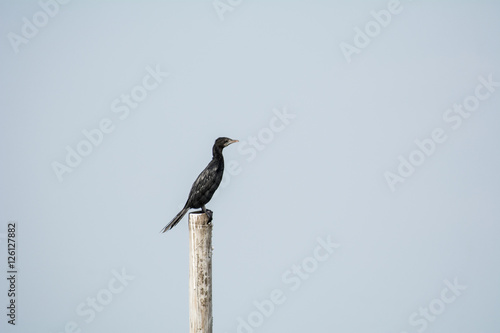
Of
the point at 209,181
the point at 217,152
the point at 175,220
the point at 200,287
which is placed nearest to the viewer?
the point at 200,287

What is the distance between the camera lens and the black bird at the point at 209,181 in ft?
32.9

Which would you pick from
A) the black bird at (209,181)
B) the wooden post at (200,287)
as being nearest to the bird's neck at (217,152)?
the black bird at (209,181)

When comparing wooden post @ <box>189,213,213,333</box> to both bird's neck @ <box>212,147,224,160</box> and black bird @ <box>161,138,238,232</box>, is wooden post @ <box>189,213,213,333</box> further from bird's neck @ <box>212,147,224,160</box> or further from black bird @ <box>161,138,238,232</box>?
bird's neck @ <box>212,147,224,160</box>

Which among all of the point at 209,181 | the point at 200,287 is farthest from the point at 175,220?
the point at 200,287

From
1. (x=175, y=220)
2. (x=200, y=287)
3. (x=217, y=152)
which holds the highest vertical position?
(x=217, y=152)

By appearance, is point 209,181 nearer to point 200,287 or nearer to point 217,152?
point 217,152

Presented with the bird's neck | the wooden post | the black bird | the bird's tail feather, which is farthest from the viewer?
the bird's neck

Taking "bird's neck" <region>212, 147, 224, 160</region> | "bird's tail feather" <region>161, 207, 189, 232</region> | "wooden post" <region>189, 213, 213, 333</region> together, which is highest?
"bird's neck" <region>212, 147, 224, 160</region>

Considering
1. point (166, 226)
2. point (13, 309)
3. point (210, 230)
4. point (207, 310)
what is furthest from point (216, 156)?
point (13, 309)

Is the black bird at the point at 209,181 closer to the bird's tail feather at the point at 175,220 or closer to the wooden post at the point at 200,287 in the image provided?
the bird's tail feather at the point at 175,220

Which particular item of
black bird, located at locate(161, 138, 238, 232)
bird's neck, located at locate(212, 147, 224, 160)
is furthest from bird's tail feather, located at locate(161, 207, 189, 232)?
bird's neck, located at locate(212, 147, 224, 160)

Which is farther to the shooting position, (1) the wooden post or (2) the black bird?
(2) the black bird

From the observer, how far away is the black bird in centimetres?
1002

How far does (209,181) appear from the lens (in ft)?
33.6
